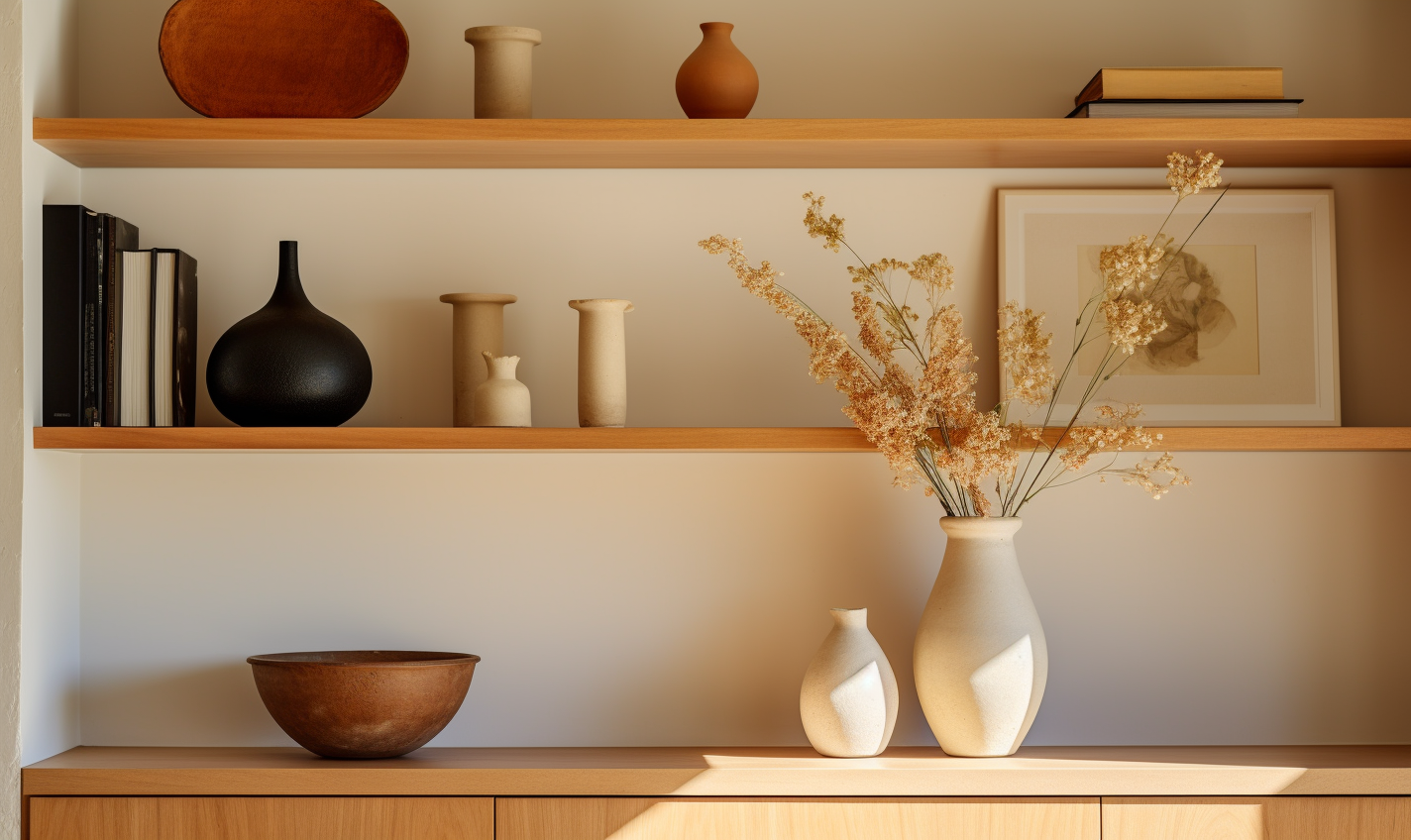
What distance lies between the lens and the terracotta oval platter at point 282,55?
1821mm

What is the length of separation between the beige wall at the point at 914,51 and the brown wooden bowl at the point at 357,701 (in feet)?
3.19

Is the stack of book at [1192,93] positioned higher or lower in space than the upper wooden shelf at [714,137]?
Answer: higher

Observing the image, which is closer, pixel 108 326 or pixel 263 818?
pixel 263 818

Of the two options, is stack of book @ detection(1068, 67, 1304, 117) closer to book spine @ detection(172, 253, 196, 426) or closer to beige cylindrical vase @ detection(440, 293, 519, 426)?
beige cylindrical vase @ detection(440, 293, 519, 426)

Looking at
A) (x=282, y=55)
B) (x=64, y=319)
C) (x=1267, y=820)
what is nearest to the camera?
(x=1267, y=820)

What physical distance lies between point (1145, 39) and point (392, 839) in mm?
1834

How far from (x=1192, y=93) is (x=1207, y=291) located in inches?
13.9

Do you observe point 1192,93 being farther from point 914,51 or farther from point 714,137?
point 714,137

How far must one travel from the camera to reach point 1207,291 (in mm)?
1951

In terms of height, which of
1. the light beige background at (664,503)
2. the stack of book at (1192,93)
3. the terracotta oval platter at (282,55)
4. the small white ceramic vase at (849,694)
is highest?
the terracotta oval platter at (282,55)

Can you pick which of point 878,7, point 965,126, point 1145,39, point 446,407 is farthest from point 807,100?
point 446,407

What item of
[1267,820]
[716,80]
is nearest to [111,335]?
[716,80]

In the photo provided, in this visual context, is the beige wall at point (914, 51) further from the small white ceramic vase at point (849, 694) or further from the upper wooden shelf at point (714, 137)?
the small white ceramic vase at point (849, 694)

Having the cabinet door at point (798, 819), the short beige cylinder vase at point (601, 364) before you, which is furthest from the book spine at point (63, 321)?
the cabinet door at point (798, 819)
